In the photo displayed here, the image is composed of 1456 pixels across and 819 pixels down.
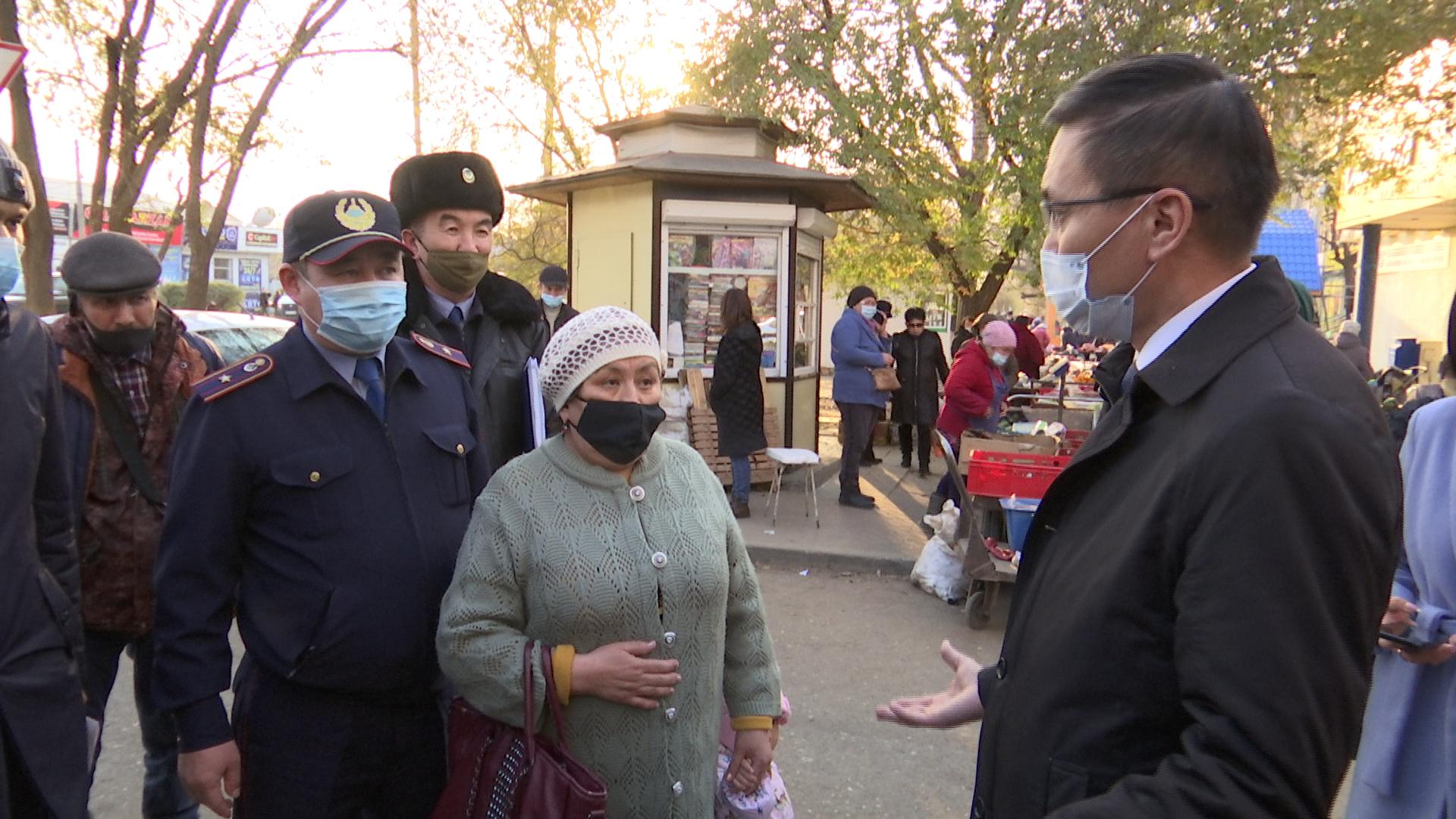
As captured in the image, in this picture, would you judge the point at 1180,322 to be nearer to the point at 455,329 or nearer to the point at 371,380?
the point at 371,380

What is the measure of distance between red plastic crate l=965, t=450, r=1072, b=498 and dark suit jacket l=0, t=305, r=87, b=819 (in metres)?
4.73

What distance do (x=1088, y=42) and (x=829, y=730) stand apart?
26.4 ft

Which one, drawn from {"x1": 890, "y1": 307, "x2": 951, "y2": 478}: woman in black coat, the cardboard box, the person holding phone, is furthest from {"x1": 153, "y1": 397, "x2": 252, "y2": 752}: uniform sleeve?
{"x1": 890, "y1": 307, "x2": 951, "y2": 478}: woman in black coat

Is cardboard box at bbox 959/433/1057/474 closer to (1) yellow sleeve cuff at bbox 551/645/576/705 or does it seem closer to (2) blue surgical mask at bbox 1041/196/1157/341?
(1) yellow sleeve cuff at bbox 551/645/576/705

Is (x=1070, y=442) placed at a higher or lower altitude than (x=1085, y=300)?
lower

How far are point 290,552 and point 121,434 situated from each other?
4.54 ft

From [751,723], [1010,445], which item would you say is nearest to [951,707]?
[751,723]

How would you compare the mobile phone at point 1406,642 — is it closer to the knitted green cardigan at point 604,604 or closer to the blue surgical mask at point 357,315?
the knitted green cardigan at point 604,604

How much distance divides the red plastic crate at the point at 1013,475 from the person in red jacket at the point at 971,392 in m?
1.82

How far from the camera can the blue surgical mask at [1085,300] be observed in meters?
1.42

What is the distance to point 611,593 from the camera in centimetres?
209

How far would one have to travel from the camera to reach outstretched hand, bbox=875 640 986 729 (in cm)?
184

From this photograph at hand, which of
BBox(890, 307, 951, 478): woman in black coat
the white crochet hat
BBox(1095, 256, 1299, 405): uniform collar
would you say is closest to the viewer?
BBox(1095, 256, 1299, 405): uniform collar

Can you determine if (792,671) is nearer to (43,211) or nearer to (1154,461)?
(1154,461)
